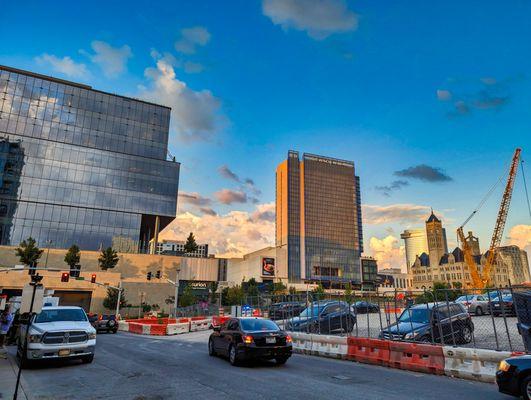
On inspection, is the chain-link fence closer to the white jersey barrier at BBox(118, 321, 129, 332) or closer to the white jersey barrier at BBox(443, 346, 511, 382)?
the white jersey barrier at BBox(443, 346, 511, 382)

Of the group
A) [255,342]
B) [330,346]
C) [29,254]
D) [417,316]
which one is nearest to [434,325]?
[417,316]

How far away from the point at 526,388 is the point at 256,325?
319 inches

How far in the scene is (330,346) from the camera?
49.9 ft

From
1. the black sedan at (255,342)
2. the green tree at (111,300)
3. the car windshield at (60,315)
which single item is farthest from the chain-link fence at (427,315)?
the green tree at (111,300)

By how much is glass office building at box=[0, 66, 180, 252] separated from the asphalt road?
284 feet

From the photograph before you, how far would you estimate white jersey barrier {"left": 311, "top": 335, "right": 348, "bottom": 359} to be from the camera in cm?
1452

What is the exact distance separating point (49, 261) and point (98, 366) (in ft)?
277

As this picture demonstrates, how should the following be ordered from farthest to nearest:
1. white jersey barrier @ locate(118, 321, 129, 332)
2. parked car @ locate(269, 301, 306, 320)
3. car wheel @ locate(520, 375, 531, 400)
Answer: white jersey barrier @ locate(118, 321, 129, 332) < parked car @ locate(269, 301, 306, 320) < car wheel @ locate(520, 375, 531, 400)

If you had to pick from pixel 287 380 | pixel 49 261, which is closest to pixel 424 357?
pixel 287 380

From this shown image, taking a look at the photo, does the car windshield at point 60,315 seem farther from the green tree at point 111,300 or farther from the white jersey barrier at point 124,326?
the green tree at point 111,300

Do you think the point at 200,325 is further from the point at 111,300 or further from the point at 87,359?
the point at 111,300

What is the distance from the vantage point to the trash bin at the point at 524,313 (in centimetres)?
1005

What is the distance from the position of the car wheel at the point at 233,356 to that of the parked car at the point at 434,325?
5.77 meters

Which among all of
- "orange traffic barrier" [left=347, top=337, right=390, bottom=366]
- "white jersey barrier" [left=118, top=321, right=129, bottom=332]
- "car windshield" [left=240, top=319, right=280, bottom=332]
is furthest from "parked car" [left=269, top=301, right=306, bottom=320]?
"white jersey barrier" [left=118, top=321, right=129, bottom=332]
